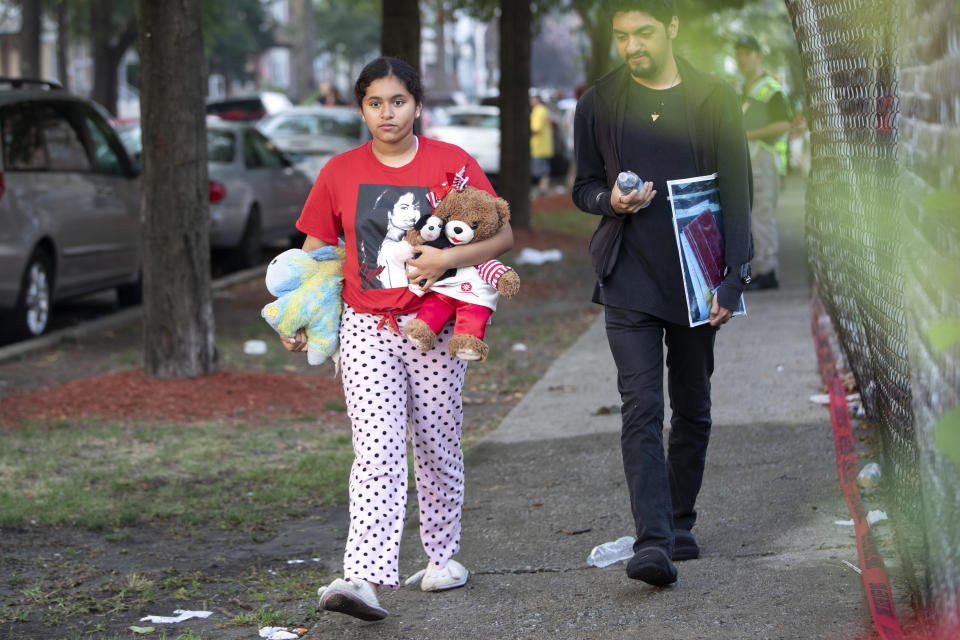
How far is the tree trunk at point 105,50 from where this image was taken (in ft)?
86.3

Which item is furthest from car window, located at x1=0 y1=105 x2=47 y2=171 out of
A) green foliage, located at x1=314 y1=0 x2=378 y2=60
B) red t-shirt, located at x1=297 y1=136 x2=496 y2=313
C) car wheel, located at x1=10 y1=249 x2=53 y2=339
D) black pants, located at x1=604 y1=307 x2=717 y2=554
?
green foliage, located at x1=314 y1=0 x2=378 y2=60

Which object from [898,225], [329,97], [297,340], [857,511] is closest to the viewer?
[898,225]

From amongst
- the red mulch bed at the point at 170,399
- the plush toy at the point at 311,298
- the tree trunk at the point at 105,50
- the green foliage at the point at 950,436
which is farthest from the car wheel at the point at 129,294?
the tree trunk at the point at 105,50

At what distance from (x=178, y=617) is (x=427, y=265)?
1.47 metres

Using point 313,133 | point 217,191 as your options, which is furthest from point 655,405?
point 313,133

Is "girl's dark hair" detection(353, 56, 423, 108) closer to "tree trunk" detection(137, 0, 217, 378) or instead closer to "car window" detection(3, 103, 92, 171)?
"tree trunk" detection(137, 0, 217, 378)

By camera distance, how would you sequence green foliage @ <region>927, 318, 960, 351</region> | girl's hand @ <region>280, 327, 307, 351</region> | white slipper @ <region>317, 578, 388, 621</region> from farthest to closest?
girl's hand @ <region>280, 327, 307, 351</region> < white slipper @ <region>317, 578, 388, 621</region> < green foliage @ <region>927, 318, 960, 351</region>

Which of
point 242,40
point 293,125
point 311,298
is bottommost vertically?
point 311,298

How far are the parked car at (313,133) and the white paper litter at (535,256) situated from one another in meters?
3.63

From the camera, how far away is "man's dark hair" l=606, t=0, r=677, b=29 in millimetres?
4129

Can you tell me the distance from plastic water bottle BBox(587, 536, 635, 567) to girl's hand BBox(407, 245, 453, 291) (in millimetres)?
1213

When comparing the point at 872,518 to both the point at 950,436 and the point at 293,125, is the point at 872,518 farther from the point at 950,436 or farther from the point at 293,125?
the point at 293,125

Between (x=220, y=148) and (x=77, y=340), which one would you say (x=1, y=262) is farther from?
(x=220, y=148)

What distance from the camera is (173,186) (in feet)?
25.9
